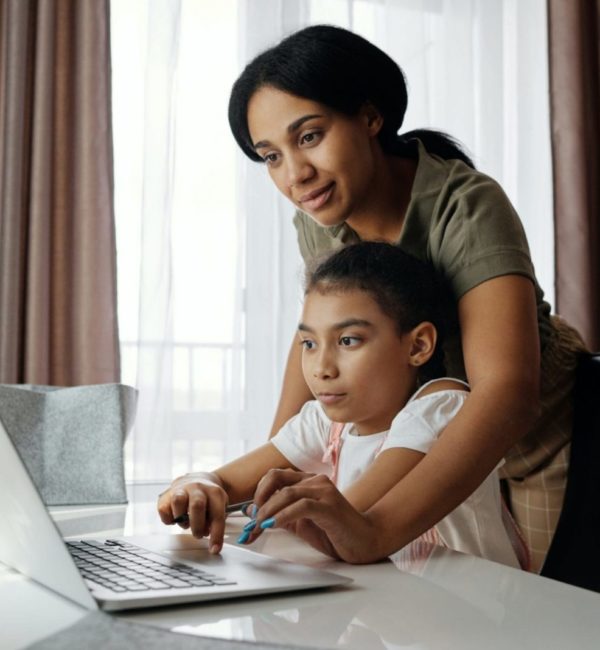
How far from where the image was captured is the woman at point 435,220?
929mm

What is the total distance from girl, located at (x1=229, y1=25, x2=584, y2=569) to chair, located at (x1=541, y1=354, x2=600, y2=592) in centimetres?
6

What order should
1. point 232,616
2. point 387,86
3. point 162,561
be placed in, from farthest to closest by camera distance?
1. point 387,86
2. point 162,561
3. point 232,616

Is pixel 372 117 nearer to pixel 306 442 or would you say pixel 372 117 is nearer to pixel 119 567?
pixel 306 442

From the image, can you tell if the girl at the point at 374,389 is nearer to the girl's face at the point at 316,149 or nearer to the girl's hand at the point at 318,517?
the girl's face at the point at 316,149

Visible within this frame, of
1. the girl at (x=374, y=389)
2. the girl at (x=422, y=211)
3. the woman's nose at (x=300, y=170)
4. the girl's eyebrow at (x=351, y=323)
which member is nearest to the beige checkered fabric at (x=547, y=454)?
the girl at (x=422, y=211)

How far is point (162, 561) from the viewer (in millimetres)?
649

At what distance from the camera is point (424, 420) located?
936 millimetres

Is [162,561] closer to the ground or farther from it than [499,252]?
closer to the ground

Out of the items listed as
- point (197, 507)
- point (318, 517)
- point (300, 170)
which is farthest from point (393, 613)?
point (300, 170)

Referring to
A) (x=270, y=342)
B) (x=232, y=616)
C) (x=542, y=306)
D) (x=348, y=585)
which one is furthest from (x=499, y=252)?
(x=270, y=342)

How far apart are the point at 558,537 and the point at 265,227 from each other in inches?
66.6

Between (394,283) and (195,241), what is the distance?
1.57 metres

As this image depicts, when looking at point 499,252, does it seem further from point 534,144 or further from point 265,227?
point 534,144

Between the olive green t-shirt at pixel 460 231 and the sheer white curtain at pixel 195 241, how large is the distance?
55.4 inches
